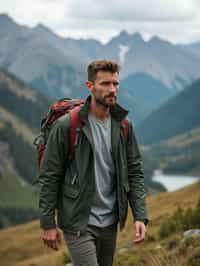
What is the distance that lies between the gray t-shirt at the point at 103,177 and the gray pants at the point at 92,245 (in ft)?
A: 0.51

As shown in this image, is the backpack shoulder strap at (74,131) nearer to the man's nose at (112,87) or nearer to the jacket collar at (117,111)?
the jacket collar at (117,111)

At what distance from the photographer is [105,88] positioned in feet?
29.9

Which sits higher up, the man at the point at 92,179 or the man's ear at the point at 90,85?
the man's ear at the point at 90,85

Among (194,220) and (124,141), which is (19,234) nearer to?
(194,220)

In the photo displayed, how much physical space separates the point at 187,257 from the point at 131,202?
4162 mm

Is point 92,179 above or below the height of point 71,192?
above

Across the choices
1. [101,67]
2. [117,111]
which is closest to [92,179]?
[117,111]

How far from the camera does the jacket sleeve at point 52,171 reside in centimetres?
891

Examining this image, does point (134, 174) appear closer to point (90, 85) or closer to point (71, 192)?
point (71, 192)

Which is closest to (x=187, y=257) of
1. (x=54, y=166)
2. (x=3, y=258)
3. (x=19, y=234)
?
(x=54, y=166)

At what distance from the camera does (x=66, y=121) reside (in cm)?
906

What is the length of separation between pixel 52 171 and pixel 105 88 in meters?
1.45

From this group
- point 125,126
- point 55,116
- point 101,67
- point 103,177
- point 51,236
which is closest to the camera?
point 51,236

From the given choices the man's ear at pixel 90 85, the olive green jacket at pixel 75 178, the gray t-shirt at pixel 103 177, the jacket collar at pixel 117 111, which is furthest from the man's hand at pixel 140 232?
the man's ear at pixel 90 85
